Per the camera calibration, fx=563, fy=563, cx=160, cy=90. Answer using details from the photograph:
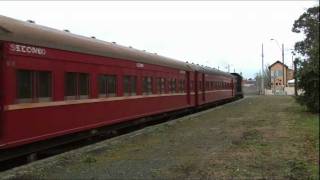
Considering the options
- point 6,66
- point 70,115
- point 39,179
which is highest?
point 6,66

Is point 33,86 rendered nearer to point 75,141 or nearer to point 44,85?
point 44,85

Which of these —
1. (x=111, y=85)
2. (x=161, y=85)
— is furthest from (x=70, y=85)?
(x=161, y=85)

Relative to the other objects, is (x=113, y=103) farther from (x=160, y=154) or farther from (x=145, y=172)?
(x=145, y=172)

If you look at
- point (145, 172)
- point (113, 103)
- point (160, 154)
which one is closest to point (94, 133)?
point (113, 103)

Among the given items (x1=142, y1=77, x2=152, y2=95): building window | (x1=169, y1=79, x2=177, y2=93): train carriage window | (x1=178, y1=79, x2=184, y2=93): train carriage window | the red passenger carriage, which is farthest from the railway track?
(x1=178, y1=79, x2=184, y2=93): train carriage window

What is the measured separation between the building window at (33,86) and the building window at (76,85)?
94 centimetres

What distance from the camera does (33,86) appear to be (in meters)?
11.8

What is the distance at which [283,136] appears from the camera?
15.7 metres

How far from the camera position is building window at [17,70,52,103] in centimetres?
1124

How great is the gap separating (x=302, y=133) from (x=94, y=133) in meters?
6.05

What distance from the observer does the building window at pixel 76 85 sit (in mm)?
13508

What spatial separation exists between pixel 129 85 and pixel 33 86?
Result: 707 centimetres

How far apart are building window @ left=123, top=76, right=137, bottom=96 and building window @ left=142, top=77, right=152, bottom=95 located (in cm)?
125

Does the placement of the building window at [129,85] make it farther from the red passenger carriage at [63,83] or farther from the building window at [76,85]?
the building window at [76,85]
